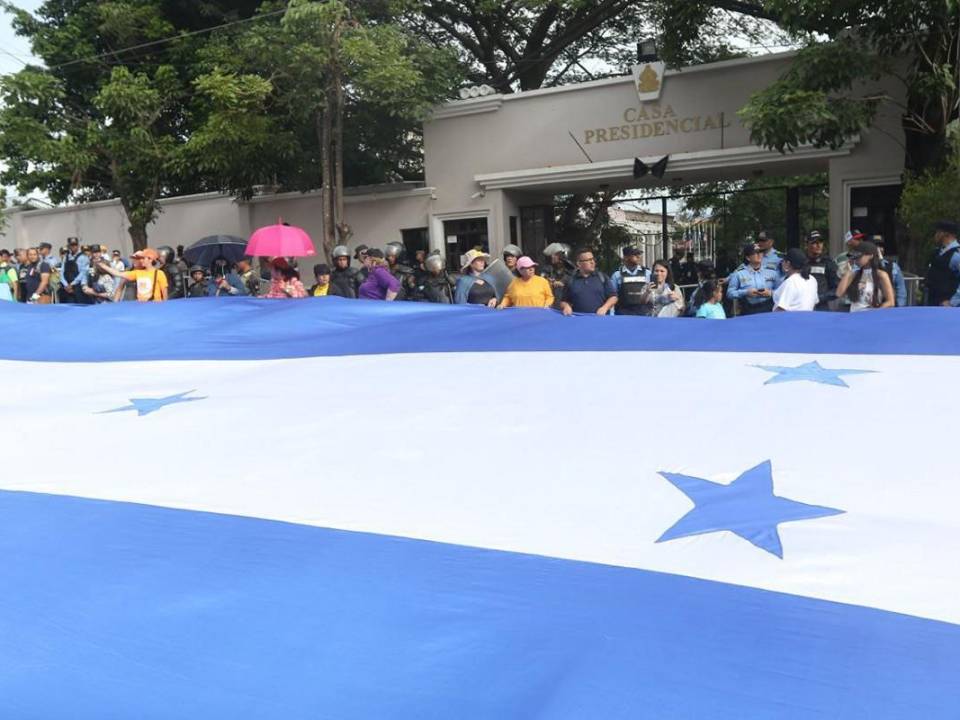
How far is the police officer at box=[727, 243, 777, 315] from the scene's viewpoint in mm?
8164

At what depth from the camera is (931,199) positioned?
441 inches

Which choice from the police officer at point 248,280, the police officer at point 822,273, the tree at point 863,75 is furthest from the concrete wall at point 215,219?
the police officer at point 822,273

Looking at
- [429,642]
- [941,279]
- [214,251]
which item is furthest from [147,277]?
[214,251]

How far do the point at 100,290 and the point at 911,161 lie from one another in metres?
12.2

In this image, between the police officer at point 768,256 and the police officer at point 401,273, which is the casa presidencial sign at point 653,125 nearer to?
the police officer at point 401,273

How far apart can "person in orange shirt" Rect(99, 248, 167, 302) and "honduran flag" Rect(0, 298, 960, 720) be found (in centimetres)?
501

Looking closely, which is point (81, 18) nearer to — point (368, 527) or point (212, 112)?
point (212, 112)

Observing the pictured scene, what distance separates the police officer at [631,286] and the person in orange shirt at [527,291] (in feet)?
2.32

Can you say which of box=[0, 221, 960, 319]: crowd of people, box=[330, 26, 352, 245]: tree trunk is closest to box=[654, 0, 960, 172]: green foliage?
box=[0, 221, 960, 319]: crowd of people

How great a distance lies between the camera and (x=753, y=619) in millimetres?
1930

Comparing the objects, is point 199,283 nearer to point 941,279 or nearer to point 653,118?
point 941,279

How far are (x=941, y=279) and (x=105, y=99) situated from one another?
15.1 meters

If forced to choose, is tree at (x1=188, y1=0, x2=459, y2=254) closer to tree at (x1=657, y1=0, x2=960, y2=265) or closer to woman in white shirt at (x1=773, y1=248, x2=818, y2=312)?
tree at (x1=657, y1=0, x2=960, y2=265)

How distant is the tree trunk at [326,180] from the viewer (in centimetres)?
1609
